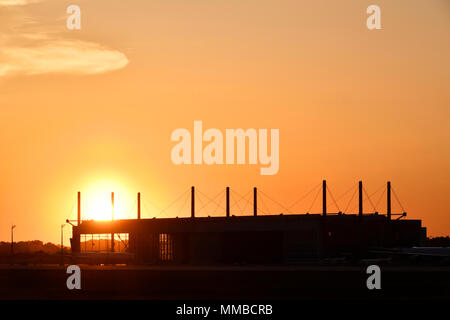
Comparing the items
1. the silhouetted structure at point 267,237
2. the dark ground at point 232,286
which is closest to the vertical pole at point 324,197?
the silhouetted structure at point 267,237

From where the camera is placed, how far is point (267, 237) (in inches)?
5477

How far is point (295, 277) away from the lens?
84688 millimetres

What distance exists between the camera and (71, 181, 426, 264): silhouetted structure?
444 ft

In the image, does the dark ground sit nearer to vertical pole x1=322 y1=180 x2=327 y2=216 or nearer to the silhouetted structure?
the silhouetted structure

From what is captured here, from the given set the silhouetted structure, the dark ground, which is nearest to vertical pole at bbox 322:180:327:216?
the silhouetted structure

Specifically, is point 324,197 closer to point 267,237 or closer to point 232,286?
point 267,237

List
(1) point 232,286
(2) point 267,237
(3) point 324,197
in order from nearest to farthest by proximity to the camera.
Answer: (1) point 232,286 → (2) point 267,237 → (3) point 324,197

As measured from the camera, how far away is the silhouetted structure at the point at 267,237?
13525cm

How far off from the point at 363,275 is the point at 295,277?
636cm

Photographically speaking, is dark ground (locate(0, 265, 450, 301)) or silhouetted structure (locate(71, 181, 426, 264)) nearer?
dark ground (locate(0, 265, 450, 301))

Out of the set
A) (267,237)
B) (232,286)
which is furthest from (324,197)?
(232,286)

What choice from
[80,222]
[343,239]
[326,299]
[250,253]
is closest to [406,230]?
[343,239]
